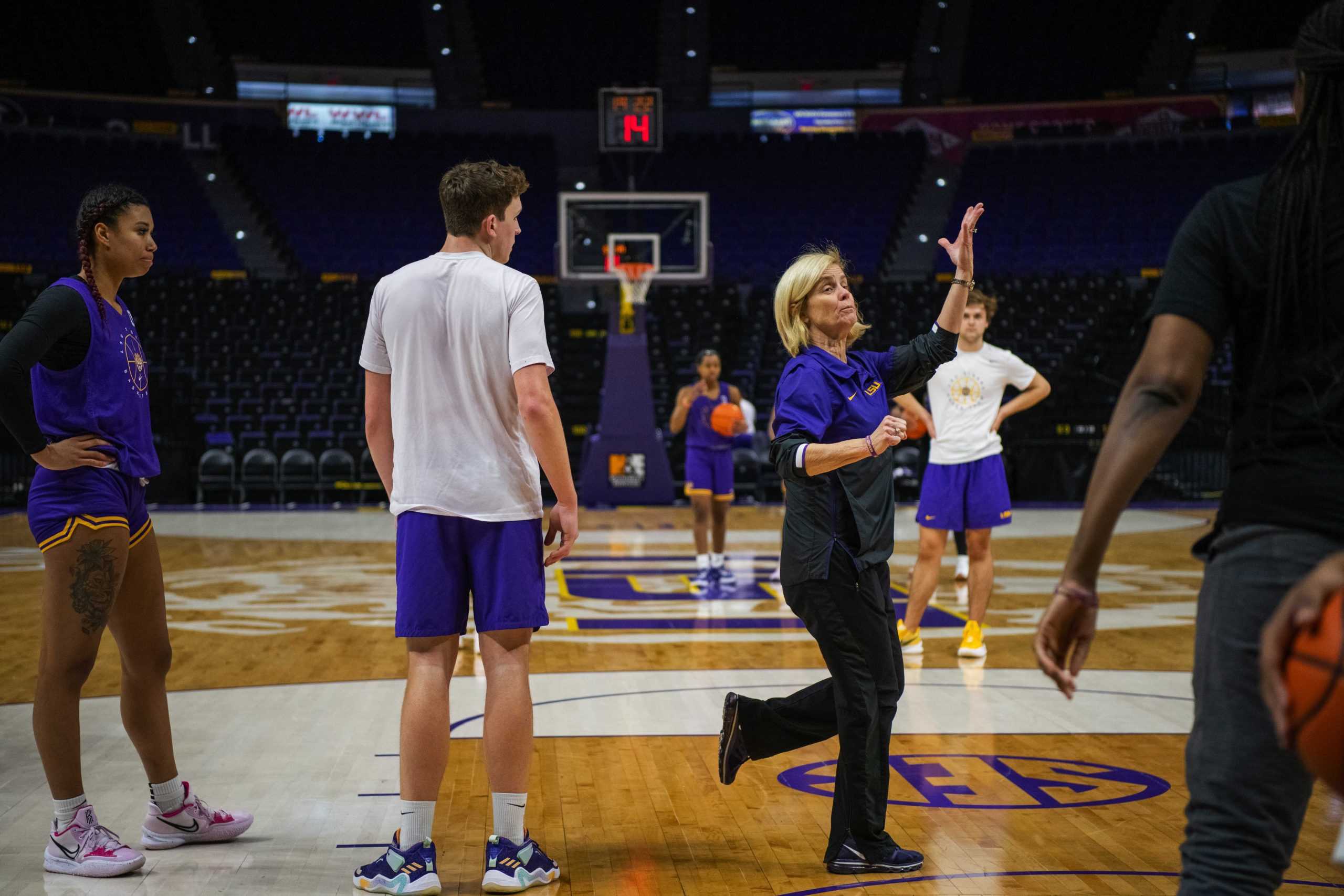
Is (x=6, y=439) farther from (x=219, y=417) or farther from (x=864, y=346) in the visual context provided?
(x=864, y=346)

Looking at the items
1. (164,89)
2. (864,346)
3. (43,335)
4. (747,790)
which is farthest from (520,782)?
(164,89)

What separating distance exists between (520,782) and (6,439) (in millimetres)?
16118

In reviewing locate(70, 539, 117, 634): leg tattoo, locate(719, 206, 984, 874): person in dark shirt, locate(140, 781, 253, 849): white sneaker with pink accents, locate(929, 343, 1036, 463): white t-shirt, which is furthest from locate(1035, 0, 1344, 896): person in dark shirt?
locate(929, 343, 1036, 463): white t-shirt

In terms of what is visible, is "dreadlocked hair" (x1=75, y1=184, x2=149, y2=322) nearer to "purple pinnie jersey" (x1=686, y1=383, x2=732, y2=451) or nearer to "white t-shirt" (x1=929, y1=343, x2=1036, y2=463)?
"white t-shirt" (x1=929, y1=343, x2=1036, y2=463)

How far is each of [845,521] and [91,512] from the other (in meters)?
2.02

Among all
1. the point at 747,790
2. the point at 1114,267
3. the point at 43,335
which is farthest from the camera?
the point at 1114,267

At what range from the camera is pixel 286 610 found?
27.4 feet

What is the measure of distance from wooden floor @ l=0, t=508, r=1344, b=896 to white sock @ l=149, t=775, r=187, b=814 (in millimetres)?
134

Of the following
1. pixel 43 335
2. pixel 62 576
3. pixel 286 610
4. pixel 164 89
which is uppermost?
pixel 164 89

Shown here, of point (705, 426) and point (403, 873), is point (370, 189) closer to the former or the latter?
point (705, 426)

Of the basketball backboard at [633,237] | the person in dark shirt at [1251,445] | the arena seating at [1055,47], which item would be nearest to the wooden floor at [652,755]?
the person in dark shirt at [1251,445]

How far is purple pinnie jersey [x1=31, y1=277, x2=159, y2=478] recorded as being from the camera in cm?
334

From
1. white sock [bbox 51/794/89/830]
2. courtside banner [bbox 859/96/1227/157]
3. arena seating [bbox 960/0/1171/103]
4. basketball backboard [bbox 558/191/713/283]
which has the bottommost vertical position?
white sock [bbox 51/794/89/830]

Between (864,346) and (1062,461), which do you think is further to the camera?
(864,346)
